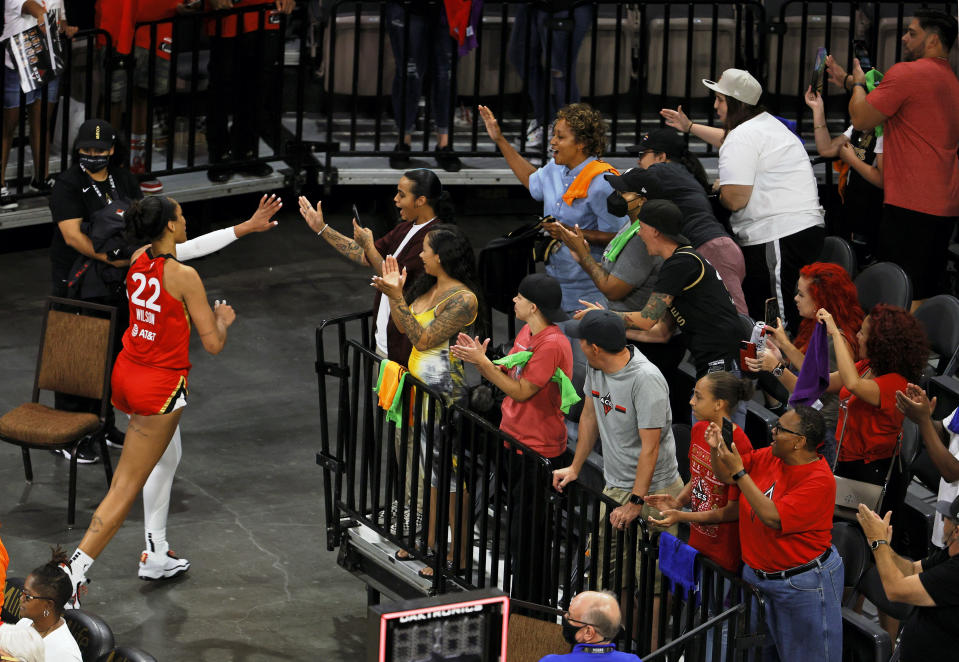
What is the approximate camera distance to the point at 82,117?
11375 millimetres

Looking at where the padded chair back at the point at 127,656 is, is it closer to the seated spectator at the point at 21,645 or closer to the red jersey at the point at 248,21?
the seated spectator at the point at 21,645

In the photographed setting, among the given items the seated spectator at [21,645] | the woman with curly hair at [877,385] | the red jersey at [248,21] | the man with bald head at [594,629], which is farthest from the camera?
the red jersey at [248,21]

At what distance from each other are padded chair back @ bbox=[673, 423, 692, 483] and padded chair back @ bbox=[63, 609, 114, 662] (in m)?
2.73

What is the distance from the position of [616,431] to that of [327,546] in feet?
6.39

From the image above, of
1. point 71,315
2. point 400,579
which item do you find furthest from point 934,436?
point 71,315

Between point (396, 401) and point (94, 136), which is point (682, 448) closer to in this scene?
point (396, 401)

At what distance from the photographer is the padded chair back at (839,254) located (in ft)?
30.4

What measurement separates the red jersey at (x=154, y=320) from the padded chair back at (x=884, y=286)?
3.64m

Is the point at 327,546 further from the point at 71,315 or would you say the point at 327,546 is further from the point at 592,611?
the point at 592,611

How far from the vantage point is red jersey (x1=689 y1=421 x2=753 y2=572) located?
255 inches

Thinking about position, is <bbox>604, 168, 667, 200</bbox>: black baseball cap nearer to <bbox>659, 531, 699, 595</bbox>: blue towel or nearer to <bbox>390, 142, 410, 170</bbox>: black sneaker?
<bbox>659, 531, 699, 595</bbox>: blue towel

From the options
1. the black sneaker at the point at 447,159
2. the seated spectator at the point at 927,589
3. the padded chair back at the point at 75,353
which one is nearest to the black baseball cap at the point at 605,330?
the seated spectator at the point at 927,589

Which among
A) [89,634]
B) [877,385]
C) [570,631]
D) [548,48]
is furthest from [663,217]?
[548,48]

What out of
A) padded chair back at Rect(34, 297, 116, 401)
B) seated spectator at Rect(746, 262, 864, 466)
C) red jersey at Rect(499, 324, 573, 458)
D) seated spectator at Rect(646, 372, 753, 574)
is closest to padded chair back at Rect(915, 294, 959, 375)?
seated spectator at Rect(746, 262, 864, 466)
